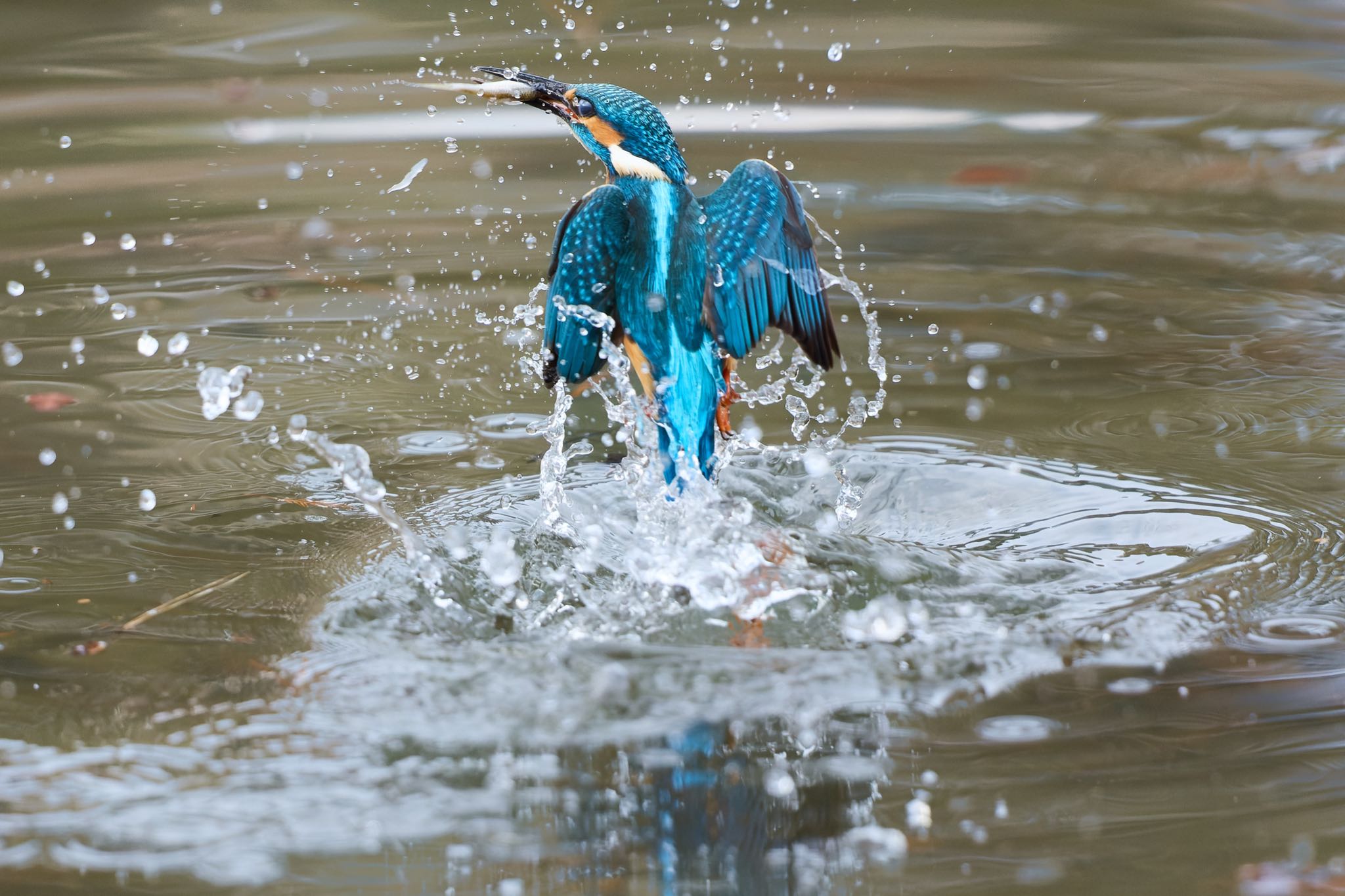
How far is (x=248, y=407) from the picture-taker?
3.55 m

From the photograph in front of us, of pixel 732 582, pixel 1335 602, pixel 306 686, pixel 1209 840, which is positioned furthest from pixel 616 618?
pixel 1335 602

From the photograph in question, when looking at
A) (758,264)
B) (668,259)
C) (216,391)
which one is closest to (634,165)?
(668,259)

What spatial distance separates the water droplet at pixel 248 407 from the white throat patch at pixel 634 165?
134 centimetres

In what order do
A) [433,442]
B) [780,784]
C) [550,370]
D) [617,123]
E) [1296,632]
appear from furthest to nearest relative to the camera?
[433,442] → [550,370] → [617,123] → [1296,632] → [780,784]

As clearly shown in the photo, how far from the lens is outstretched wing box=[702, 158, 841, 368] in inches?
105

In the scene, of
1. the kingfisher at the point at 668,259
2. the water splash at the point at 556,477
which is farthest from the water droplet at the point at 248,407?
the kingfisher at the point at 668,259

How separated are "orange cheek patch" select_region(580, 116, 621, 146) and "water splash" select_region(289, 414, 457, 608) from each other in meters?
0.85

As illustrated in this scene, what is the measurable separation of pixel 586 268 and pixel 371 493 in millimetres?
703

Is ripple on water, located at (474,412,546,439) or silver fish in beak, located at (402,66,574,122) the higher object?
silver fish in beak, located at (402,66,574,122)

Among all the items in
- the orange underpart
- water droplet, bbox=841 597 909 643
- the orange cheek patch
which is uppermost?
the orange cheek patch

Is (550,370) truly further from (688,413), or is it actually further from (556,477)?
(688,413)

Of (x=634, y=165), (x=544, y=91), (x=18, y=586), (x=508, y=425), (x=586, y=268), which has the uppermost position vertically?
(x=544, y=91)

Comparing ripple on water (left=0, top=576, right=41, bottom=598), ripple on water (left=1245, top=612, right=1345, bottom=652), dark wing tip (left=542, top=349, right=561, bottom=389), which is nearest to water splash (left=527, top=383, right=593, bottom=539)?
dark wing tip (left=542, top=349, right=561, bottom=389)

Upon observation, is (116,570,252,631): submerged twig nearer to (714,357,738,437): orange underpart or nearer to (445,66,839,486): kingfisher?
(445,66,839,486): kingfisher
